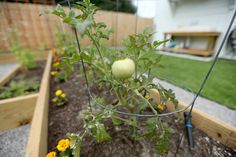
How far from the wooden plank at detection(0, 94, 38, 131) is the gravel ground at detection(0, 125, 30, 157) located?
0.17 feet

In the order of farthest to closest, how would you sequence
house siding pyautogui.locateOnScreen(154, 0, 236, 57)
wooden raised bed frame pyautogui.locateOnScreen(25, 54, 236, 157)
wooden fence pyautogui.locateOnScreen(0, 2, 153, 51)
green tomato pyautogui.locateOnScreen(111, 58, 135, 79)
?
Result: house siding pyautogui.locateOnScreen(154, 0, 236, 57)
wooden fence pyautogui.locateOnScreen(0, 2, 153, 51)
wooden raised bed frame pyautogui.locateOnScreen(25, 54, 236, 157)
green tomato pyautogui.locateOnScreen(111, 58, 135, 79)

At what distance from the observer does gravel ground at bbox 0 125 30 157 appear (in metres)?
0.90

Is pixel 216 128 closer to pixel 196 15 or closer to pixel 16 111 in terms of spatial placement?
pixel 16 111

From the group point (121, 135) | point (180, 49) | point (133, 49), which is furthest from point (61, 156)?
point (180, 49)

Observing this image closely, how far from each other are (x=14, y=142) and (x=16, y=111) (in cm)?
28

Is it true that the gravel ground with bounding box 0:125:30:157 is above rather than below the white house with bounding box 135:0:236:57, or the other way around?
below

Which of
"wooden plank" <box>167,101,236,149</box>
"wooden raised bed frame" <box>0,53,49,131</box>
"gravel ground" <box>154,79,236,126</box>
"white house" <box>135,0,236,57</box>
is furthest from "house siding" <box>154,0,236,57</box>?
"wooden raised bed frame" <box>0,53,49,131</box>

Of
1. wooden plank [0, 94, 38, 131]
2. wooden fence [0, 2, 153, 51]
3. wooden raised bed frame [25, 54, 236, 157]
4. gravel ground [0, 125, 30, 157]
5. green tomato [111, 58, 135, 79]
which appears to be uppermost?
wooden fence [0, 2, 153, 51]

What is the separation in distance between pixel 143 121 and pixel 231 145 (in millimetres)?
535

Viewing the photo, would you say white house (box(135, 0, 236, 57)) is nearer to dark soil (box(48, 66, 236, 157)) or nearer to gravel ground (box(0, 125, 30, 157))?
dark soil (box(48, 66, 236, 157))

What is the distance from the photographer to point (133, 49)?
0.59m

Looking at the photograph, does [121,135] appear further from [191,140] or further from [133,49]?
[133,49]

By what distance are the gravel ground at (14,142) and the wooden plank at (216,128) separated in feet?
4.22

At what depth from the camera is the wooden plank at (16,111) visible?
108 centimetres
